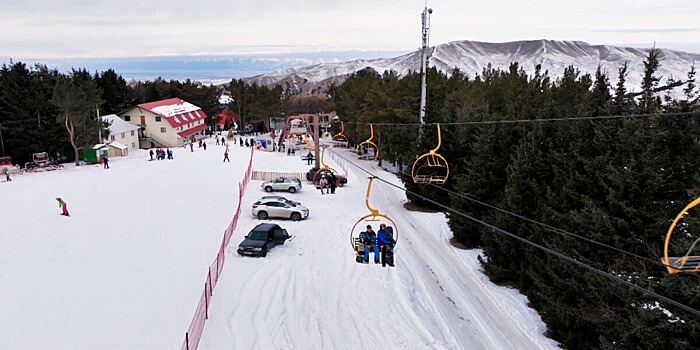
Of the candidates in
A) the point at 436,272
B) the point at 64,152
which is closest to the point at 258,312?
the point at 436,272

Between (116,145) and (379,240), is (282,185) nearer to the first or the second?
(379,240)

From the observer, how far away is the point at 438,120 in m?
29.0

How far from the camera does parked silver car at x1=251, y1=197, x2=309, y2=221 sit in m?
26.5

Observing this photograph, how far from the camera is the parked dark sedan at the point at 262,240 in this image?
20156 millimetres

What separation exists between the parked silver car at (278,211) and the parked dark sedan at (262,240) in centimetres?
417

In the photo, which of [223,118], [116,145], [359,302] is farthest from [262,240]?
[223,118]

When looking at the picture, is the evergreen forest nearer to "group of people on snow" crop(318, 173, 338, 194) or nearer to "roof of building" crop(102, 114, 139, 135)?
"group of people on snow" crop(318, 173, 338, 194)

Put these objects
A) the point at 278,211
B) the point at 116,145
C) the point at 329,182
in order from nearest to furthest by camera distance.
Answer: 1. the point at 278,211
2. the point at 329,182
3. the point at 116,145

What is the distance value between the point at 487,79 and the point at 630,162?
43.0 meters

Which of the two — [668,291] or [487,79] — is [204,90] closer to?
[487,79]

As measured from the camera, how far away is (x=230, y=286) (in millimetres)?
16938

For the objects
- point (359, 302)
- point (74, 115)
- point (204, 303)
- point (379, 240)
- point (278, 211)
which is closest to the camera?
point (379, 240)

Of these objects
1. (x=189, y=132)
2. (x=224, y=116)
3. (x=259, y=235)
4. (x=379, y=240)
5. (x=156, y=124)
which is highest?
(x=224, y=116)

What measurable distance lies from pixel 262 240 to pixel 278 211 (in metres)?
5.91
